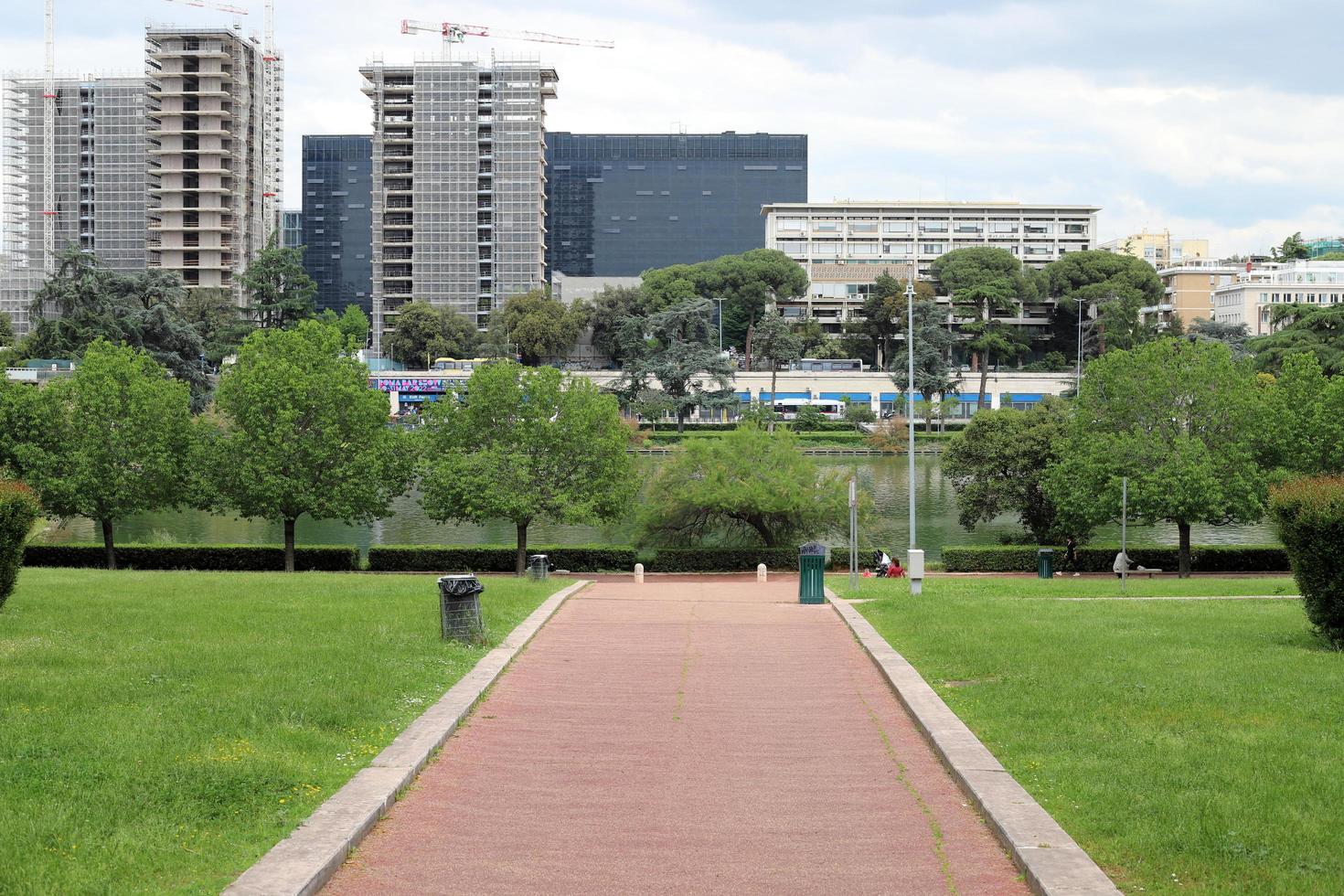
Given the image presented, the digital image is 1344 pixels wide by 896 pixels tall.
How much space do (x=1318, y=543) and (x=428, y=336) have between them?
410 feet

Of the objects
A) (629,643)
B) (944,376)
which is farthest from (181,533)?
(944,376)

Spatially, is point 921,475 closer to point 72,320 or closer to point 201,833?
→ point 72,320

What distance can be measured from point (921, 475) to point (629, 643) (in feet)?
233

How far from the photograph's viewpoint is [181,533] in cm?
6125

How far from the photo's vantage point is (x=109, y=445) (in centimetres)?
4531

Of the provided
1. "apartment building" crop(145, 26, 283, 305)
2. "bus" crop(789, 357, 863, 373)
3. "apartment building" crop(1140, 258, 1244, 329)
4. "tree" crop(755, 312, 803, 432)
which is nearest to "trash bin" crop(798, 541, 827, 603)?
"tree" crop(755, 312, 803, 432)

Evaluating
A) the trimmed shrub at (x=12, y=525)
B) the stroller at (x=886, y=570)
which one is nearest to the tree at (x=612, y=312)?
the stroller at (x=886, y=570)

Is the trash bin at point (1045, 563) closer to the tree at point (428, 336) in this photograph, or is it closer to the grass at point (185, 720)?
the grass at point (185, 720)

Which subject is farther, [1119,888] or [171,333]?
[171,333]

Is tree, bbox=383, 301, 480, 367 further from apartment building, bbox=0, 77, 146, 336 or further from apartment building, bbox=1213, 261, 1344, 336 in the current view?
apartment building, bbox=1213, 261, 1344, 336

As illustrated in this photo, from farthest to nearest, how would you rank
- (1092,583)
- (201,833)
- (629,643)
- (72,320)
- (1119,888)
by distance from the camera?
(72,320) < (1092,583) < (629,643) < (201,833) < (1119,888)

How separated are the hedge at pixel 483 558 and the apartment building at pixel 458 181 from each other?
107 m

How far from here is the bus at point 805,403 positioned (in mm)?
123562

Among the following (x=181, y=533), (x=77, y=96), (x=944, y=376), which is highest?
(x=77, y=96)
